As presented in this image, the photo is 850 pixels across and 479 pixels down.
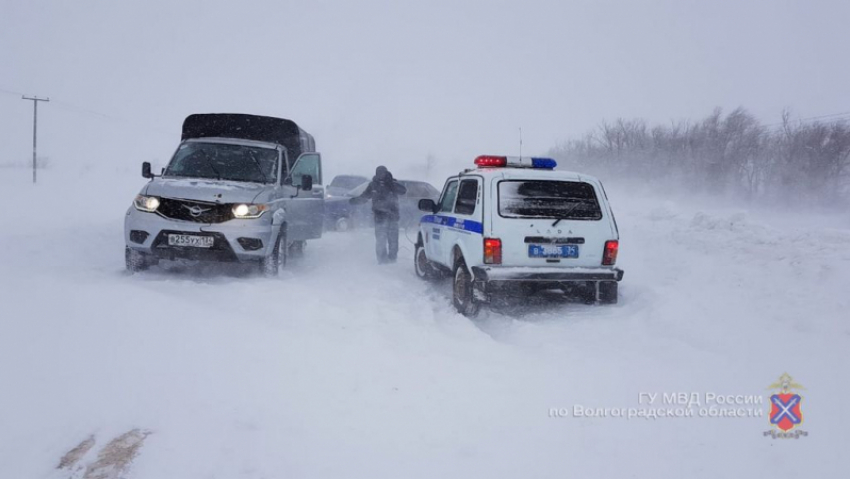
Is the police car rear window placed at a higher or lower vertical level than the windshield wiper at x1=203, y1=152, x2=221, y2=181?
lower

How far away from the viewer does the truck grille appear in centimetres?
654

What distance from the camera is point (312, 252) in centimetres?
1107

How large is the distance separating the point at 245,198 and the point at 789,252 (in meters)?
8.37

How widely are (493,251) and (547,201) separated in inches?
34.6

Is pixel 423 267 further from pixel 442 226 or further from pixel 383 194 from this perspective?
pixel 383 194

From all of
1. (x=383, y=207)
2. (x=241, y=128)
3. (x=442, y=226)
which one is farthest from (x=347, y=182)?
(x=442, y=226)

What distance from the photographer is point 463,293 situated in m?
6.34

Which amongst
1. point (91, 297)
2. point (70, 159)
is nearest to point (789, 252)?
point (91, 297)

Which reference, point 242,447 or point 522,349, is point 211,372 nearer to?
point 242,447

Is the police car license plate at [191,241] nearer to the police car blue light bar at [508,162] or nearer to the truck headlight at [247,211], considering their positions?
the truck headlight at [247,211]

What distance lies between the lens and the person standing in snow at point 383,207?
32.7ft

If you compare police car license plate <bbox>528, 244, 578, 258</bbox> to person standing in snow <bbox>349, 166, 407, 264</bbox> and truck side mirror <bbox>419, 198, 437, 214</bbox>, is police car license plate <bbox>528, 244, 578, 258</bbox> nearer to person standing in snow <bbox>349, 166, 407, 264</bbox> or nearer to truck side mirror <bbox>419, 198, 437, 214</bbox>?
truck side mirror <bbox>419, 198, 437, 214</bbox>

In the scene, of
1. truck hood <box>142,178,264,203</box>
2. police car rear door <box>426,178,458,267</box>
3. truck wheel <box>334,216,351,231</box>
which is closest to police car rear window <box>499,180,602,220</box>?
police car rear door <box>426,178,458,267</box>

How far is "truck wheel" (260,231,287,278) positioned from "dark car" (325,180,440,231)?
6.58 m
